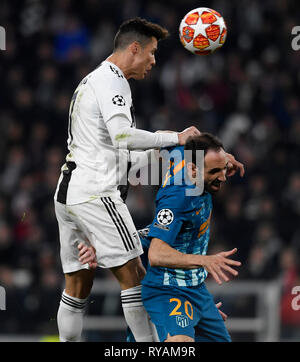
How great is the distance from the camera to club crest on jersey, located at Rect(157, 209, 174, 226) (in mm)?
4832

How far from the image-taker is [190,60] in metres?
12.5

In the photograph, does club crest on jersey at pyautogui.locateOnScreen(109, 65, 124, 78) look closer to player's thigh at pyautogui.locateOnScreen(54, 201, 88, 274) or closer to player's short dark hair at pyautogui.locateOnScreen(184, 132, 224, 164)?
player's short dark hair at pyautogui.locateOnScreen(184, 132, 224, 164)

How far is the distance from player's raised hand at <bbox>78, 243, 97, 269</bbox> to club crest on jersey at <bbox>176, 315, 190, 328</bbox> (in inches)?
31.5

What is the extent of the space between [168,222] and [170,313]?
57 centimetres

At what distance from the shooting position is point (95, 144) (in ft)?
17.6

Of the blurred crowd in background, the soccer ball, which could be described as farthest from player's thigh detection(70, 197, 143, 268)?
the blurred crowd in background

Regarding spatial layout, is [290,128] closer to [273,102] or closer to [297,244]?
[273,102]

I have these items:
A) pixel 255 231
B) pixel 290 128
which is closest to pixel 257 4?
pixel 290 128

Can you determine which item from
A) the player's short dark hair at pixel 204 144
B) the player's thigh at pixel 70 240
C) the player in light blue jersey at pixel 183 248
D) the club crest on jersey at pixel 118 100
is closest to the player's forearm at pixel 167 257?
the player in light blue jersey at pixel 183 248

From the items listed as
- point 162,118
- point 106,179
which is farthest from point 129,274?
point 162,118

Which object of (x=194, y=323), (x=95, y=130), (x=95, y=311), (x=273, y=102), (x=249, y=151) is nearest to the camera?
(x=194, y=323)

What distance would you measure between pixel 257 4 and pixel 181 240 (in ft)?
30.9

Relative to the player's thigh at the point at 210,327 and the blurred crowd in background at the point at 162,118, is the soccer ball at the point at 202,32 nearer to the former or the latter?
the player's thigh at the point at 210,327

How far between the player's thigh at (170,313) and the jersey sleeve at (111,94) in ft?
3.84
